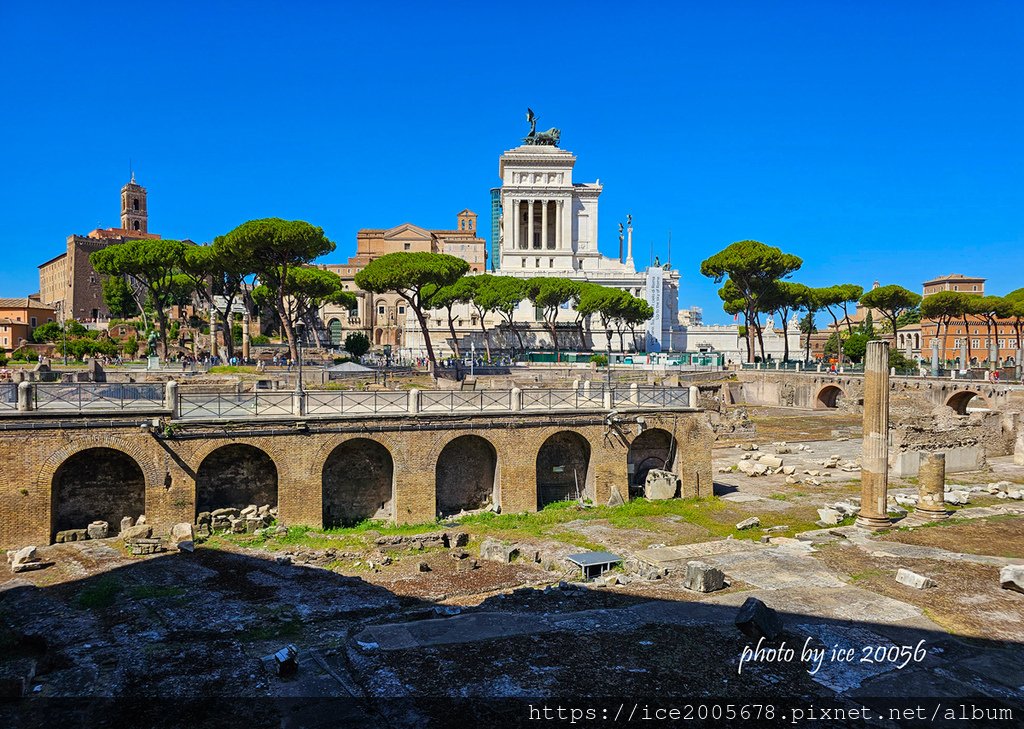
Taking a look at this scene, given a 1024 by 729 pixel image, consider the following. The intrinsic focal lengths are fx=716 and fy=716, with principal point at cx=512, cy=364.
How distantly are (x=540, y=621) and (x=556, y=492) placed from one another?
35.4ft

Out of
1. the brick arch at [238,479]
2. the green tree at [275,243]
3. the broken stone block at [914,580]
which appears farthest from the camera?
the green tree at [275,243]

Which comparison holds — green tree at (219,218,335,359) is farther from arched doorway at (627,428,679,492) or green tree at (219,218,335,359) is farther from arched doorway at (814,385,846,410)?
arched doorway at (814,385,846,410)

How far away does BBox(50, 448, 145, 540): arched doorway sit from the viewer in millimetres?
18781

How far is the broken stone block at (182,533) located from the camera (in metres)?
18.1

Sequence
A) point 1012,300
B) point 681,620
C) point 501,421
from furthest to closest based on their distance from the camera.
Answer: point 1012,300, point 501,421, point 681,620

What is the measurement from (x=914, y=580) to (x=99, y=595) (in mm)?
16454

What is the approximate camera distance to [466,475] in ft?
73.6

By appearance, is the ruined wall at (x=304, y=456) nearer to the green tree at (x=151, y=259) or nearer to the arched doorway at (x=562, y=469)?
the arched doorway at (x=562, y=469)

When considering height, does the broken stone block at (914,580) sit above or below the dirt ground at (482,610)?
above

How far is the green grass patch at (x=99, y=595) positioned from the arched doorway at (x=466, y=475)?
Result: 30.3ft

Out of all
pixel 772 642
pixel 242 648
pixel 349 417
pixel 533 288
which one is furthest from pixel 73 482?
pixel 533 288

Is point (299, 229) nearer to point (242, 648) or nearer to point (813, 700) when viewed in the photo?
point (242, 648)

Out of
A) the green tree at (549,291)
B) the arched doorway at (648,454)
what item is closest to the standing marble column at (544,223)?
the green tree at (549,291)

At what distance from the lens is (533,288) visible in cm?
6719
